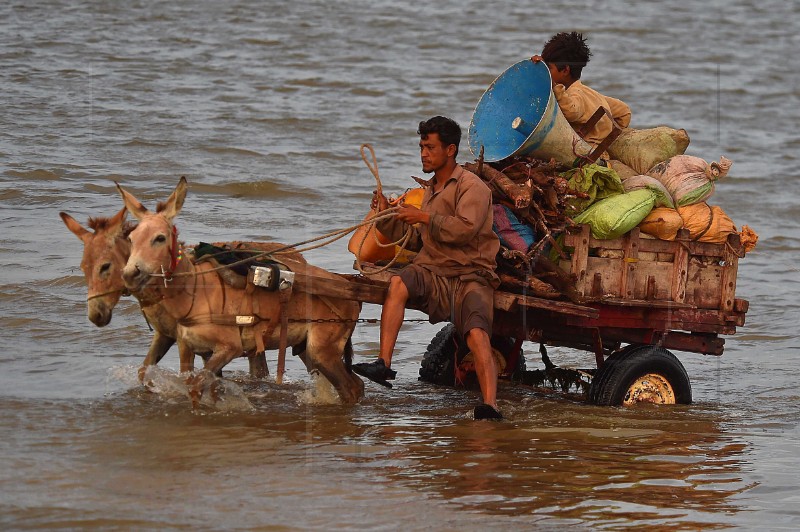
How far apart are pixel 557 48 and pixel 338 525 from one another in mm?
4335

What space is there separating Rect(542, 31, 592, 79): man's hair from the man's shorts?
6.30 feet

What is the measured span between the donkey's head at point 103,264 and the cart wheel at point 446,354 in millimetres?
3144

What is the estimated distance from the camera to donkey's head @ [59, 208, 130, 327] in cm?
728

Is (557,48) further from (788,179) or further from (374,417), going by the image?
(788,179)

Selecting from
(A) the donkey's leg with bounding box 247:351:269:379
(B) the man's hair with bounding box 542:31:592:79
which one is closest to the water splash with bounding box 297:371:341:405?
(A) the donkey's leg with bounding box 247:351:269:379

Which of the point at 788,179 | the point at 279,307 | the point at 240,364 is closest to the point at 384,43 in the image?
the point at 788,179

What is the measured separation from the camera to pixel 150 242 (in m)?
7.25

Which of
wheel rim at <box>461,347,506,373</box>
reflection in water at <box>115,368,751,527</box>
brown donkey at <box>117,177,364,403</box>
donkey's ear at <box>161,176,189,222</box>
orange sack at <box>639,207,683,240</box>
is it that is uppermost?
orange sack at <box>639,207,683,240</box>

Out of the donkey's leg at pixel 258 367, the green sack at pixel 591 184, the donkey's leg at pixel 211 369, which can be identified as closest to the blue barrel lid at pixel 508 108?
the green sack at pixel 591 184

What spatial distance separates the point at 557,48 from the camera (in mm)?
9125

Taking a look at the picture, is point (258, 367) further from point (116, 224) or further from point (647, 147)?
point (647, 147)

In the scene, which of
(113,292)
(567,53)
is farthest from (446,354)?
(113,292)

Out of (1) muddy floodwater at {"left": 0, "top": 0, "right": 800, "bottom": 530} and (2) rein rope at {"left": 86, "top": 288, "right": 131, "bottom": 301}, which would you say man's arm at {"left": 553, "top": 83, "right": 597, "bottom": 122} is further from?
(2) rein rope at {"left": 86, "top": 288, "right": 131, "bottom": 301}

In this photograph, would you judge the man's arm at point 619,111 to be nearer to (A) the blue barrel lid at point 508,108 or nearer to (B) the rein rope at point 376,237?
(A) the blue barrel lid at point 508,108
